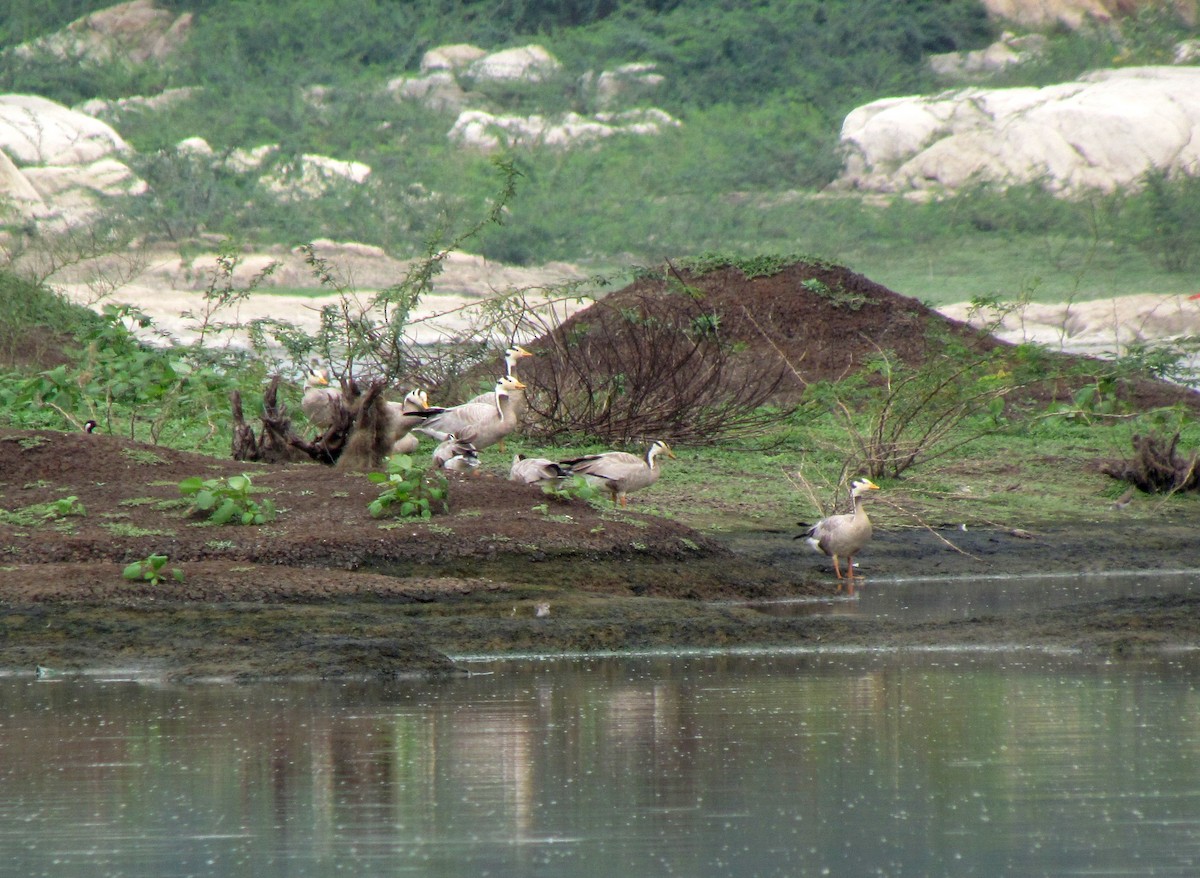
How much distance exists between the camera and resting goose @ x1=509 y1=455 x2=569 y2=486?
452 inches

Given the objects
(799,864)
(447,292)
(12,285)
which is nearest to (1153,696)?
(799,864)

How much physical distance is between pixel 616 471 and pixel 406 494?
2.43 meters

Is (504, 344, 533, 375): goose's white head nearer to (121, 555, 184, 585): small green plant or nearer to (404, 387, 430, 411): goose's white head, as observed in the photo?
(404, 387, 430, 411): goose's white head

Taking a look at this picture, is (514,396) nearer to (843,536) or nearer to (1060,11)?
(843,536)

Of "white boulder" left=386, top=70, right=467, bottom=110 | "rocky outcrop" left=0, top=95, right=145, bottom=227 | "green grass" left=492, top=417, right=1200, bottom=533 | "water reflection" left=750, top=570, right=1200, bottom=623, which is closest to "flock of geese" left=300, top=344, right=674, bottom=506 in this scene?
"green grass" left=492, top=417, right=1200, bottom=533

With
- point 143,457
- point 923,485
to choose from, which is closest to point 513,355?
Result: point 923,485

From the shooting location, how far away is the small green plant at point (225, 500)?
32.3 ft

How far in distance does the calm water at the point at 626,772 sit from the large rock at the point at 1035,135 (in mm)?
32537

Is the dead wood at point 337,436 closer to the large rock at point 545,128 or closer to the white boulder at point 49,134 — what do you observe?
the white boulder at point 49,134

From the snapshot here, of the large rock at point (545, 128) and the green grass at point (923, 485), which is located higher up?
the green grass at point (923, 485)

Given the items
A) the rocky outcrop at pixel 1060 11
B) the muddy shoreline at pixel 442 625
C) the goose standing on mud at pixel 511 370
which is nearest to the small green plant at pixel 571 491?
the muddy shoreline at pixel 442 625

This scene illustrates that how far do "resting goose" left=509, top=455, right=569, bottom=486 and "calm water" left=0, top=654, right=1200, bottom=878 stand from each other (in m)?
3.35

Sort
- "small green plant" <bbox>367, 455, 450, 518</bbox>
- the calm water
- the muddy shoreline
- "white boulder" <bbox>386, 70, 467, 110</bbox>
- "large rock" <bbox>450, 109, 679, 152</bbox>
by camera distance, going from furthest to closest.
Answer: "white boulder" <bbox>386, 70, 467, 110</bbox>
"large rock" <bbox>450, 109, 679, 152</bbox>
"small green plant" <bbox>367, 455, 450, 518</bbox>
the muddy shoreline
the calm water

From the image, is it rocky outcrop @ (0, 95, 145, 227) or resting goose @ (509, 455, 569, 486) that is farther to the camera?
rocky outcrop @ (0, 95, 145, 227)
